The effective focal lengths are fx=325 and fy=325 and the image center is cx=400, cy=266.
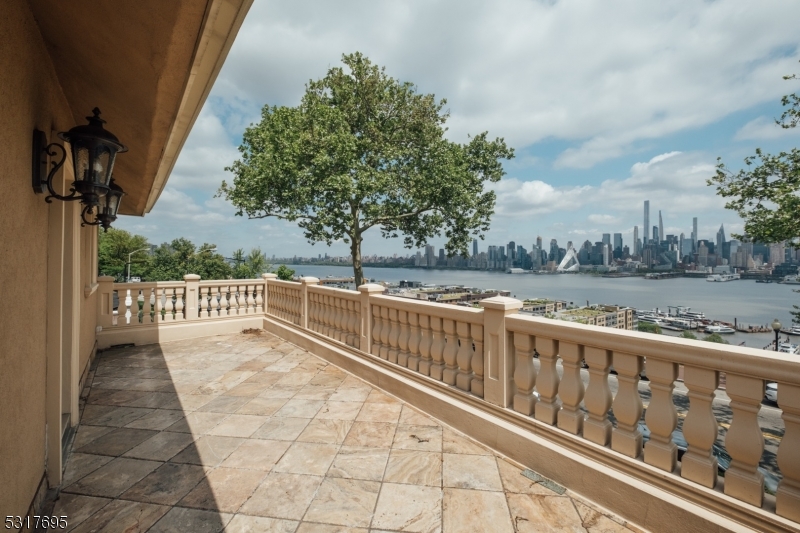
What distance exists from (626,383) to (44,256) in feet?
12.6

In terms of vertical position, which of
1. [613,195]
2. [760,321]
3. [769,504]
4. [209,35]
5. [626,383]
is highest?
[613,195]

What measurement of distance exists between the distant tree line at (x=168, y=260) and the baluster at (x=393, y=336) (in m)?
29.9

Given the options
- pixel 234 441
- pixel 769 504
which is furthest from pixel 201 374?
pixel 769 504

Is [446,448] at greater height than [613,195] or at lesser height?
lesser

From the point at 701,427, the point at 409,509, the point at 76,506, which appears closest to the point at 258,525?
the point at 409,509

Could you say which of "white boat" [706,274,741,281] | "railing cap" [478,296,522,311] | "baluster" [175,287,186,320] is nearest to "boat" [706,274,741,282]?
"white boat" [706,274,741,281]

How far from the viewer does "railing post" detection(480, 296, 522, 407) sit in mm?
2656

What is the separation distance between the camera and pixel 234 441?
283 cm

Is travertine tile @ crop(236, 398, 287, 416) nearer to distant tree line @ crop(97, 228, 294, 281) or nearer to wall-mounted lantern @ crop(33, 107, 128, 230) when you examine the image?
wall-mounted lantern @ crop(33, 107, 128, 230)

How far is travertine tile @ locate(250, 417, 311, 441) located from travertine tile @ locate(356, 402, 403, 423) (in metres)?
0.55

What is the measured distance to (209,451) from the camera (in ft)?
8.81

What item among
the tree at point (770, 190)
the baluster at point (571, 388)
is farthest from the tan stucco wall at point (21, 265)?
the tree at point (770, 190)

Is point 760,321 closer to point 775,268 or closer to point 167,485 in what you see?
point 775,268

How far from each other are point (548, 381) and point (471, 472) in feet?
2.86
